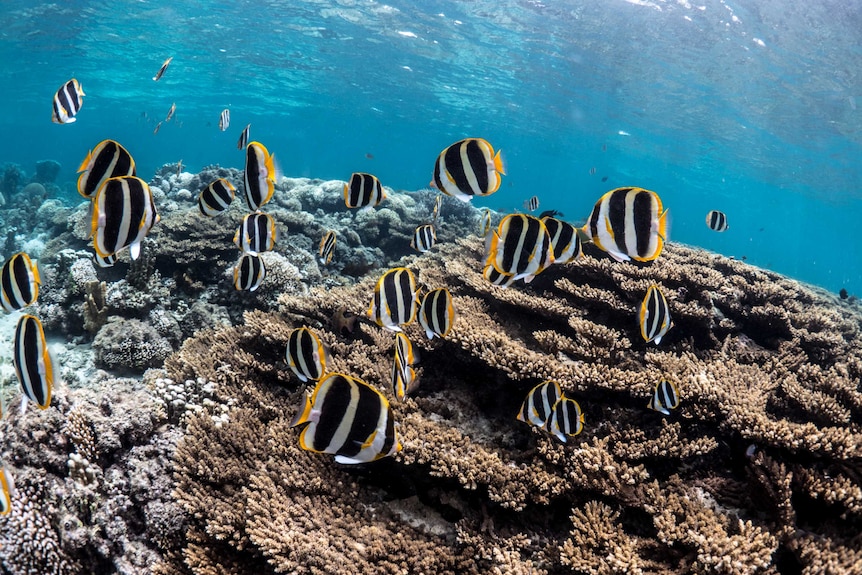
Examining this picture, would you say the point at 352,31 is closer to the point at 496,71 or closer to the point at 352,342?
the point at 496,71

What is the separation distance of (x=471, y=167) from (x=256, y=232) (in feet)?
9.77

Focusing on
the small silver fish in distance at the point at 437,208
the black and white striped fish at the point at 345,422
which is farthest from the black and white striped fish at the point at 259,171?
the small silver fish in distance at the point at 437,208

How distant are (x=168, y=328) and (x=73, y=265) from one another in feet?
9.07

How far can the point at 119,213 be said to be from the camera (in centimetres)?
259

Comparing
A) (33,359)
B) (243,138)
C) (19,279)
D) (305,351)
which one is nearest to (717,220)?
(305,351)

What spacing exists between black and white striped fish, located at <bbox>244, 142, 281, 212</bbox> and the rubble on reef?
6.94ft

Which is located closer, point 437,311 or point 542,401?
point 542,401

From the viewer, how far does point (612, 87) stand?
1178 inches

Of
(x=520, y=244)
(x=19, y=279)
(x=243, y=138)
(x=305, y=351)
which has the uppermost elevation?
(x=520, y=244)

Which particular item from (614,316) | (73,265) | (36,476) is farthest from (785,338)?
(73,265)

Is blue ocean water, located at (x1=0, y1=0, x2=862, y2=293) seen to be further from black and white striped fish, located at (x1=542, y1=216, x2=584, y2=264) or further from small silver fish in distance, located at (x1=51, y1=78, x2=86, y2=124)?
small silver fish in distance, located at (x1=51, y1=78, x2=86, y2=124)

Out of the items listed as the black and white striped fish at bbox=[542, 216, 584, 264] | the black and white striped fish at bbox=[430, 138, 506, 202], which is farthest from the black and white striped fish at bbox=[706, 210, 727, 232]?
the black and white striped fish at bbox=[430, 138, 506, 202]

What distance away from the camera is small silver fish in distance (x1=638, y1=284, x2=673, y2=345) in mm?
3812

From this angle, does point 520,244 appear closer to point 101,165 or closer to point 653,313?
point 653,313
